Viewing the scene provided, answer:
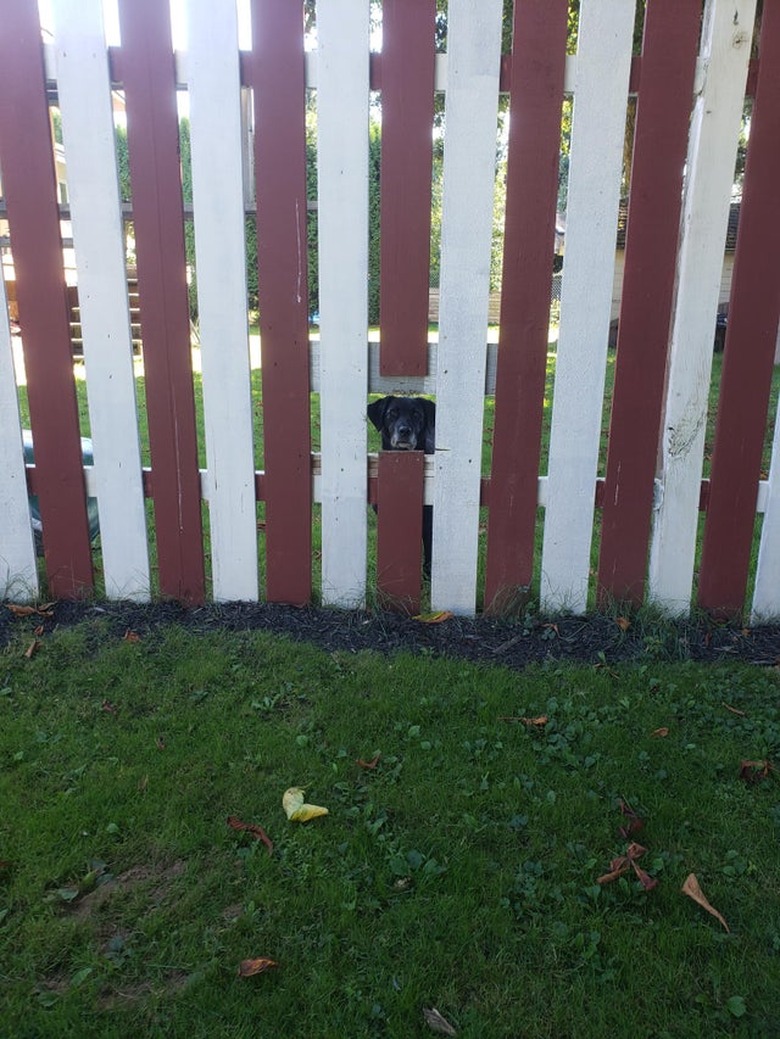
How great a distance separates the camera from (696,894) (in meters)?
1.96

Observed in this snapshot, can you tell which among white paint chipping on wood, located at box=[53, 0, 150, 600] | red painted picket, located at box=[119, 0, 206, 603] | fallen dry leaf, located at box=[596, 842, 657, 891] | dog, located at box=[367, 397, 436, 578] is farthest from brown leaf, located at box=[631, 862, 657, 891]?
white paint chipping on wood, located at box=[53, 0, 150, 600]

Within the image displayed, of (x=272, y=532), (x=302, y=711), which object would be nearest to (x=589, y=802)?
(x=302, y=711)

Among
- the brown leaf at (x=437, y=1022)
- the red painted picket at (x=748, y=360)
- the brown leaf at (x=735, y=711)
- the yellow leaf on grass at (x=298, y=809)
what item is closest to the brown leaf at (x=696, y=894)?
the brown leaf at (x=437, y=1022)

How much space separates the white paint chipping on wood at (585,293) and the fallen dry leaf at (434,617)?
1.28 ft

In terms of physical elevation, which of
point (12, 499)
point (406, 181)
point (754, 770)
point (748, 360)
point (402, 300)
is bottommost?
point (754, 770)

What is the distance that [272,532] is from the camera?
3.35 m

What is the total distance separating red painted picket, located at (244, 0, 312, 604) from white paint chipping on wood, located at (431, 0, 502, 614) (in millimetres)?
510

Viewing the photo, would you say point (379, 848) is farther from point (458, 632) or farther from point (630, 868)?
point (458, 632)

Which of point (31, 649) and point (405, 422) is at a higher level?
point (405, 422)

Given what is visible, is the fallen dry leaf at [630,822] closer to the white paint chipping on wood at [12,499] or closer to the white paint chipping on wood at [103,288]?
the white paint chipping on wood at [103,288]

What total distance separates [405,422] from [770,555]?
5.10ft

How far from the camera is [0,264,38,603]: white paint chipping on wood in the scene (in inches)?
129

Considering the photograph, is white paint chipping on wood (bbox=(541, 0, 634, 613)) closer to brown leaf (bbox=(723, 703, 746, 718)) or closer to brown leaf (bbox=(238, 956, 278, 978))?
brown leaf (bbox=(723, 703, 746, 718))

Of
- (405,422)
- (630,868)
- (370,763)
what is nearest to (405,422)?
(405,422)
